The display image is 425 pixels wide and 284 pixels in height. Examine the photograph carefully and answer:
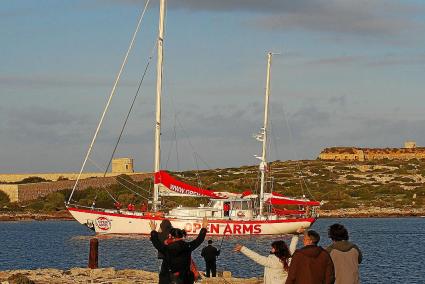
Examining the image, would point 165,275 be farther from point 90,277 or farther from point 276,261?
point 90,277

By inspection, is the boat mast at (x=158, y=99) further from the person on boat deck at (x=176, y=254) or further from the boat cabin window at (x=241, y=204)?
the person on boat deck at (x=176, y=254)

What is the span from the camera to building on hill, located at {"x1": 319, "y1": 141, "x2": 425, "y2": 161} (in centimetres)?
18262

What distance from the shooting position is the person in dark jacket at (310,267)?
1314 centimetres

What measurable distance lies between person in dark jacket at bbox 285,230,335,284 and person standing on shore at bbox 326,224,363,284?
59 centimetres

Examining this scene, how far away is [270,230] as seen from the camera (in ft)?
207

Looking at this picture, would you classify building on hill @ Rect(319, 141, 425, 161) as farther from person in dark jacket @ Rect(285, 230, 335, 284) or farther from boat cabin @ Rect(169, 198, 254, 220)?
person in dark jacket @ Rect(285, 230, 335, 284)

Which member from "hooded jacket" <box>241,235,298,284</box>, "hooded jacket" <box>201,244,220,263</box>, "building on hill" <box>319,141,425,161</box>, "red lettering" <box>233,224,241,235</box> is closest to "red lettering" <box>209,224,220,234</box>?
"red lettering" <box>233,224,241,235</box>

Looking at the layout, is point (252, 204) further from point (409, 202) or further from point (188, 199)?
point (409, 202)

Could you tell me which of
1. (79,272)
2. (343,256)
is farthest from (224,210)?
(343,256)

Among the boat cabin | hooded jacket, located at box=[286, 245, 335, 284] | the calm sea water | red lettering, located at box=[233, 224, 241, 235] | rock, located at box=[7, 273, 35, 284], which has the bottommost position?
the calm sea water

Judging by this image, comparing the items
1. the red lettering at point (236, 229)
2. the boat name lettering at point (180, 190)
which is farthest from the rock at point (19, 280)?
the red lettering at point (236, 229)

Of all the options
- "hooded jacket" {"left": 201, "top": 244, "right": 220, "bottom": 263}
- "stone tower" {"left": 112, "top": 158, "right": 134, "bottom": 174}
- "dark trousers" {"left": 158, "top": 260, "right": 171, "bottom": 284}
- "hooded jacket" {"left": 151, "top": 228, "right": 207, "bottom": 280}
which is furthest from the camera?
"stone tower" {"left": 112, "top": 158, "right": 134, "bottom": 174}

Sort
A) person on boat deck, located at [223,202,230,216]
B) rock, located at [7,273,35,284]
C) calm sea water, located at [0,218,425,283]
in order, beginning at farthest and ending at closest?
person on boat deck, located at [223,202,230,216] < calm sea water, located at [0,218,425,283] < rock, located at [7,273,35,284]

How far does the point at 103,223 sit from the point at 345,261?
164 feet
